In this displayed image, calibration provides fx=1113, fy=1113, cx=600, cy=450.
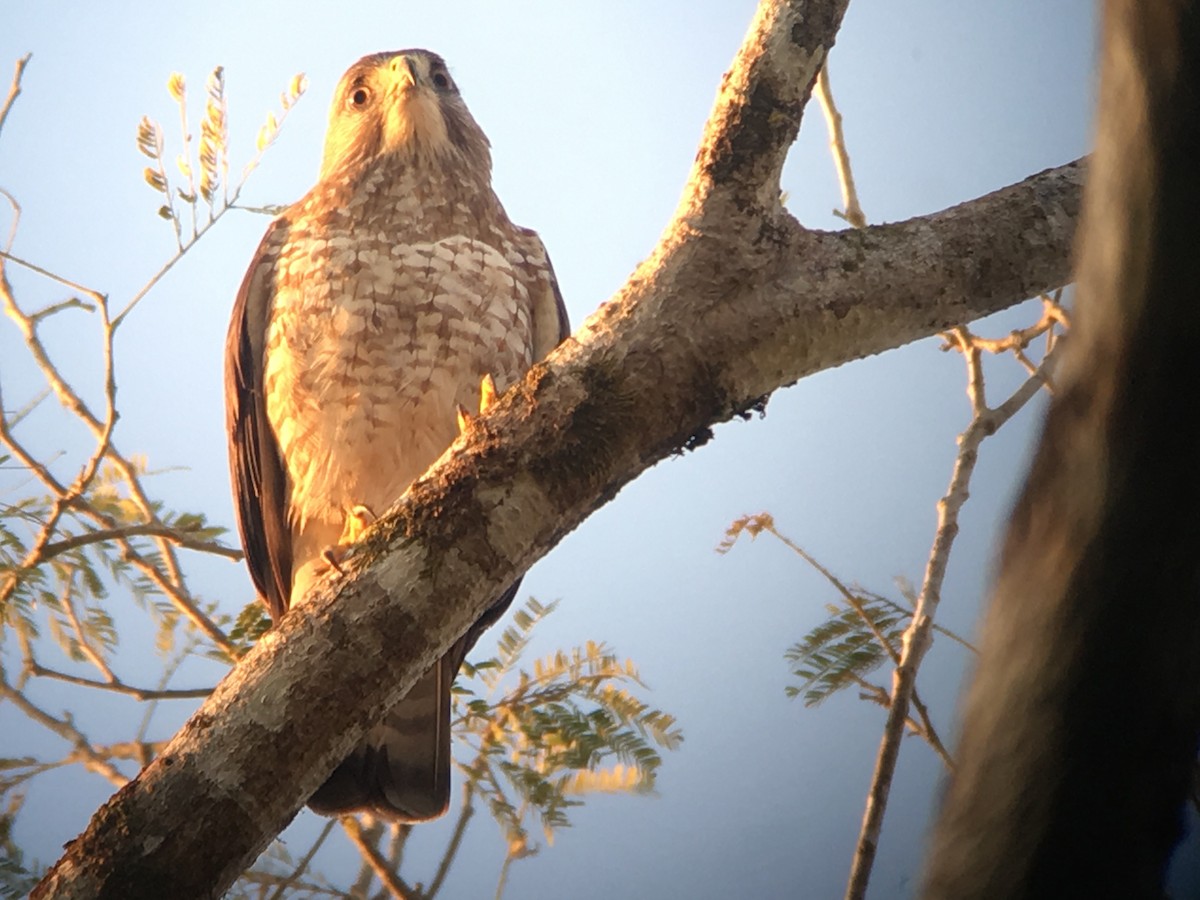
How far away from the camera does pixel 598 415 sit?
1.81 meters

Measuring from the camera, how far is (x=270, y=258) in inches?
142

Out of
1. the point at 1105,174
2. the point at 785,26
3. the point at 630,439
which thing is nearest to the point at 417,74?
the point at 785,26

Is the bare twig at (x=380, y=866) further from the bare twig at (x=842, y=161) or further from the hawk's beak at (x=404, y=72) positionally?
the hawk's beak at (x=404, y=72)

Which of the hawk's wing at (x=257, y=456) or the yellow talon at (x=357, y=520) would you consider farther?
the hawk's wing at (x=257, y=456)

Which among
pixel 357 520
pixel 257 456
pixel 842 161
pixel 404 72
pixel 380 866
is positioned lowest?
pixel 380 866

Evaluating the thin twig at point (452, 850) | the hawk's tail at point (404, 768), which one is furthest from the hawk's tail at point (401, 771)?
the thin twig at point (452, 850)

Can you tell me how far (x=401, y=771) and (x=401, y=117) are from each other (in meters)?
2.28

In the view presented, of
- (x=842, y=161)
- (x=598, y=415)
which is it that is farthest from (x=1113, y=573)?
(x=842, y=161)

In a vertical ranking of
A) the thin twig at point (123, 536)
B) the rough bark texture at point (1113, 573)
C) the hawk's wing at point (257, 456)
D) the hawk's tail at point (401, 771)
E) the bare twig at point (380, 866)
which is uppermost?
the hawk's wing at point (257, 456)

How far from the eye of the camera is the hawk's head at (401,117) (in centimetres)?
395

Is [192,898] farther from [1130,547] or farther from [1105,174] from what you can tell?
[1105,174]

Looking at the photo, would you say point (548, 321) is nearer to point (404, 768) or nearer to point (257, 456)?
point (257, 456)

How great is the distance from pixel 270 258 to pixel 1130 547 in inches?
129

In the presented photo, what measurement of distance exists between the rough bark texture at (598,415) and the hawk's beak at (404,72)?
2.35 meters
